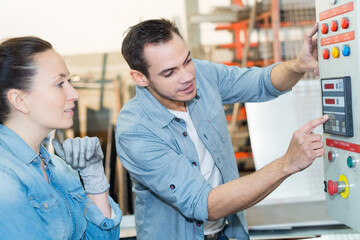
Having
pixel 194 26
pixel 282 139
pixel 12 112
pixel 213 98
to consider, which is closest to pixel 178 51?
pixel 213 98

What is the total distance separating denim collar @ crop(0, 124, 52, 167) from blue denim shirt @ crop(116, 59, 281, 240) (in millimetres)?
374

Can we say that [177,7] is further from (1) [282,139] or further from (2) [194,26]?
(1) [282,139]

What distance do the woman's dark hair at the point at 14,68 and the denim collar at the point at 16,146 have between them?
0.06 metres

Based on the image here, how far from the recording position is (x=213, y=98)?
1.63 metres

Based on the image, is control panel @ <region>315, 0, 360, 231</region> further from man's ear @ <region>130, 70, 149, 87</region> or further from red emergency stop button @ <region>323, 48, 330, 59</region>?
man's ear @ <region>130, 70, 149, 87</region>

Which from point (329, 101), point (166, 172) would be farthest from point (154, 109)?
point (329, 101)

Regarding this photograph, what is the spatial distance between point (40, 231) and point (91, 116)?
4.30 m

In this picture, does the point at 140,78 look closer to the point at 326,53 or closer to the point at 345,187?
the point at 326,53

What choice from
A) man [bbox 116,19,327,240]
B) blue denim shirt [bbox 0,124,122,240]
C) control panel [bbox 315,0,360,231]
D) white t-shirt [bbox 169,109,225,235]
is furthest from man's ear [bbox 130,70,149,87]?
control panel [bbox 315,0,360,231]

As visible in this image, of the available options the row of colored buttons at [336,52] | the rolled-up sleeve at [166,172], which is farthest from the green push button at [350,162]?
the rolled-up sleeve at [166,172]

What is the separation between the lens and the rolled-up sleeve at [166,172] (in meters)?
1.33

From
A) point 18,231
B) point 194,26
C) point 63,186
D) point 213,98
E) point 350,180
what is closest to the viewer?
point 18,231

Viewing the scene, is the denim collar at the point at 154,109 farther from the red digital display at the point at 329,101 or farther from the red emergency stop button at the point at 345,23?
the red emergency stop button at the point at 345,23

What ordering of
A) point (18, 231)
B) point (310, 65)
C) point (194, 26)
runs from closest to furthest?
point (18, 231), point (310, 65), point (194, 26)
